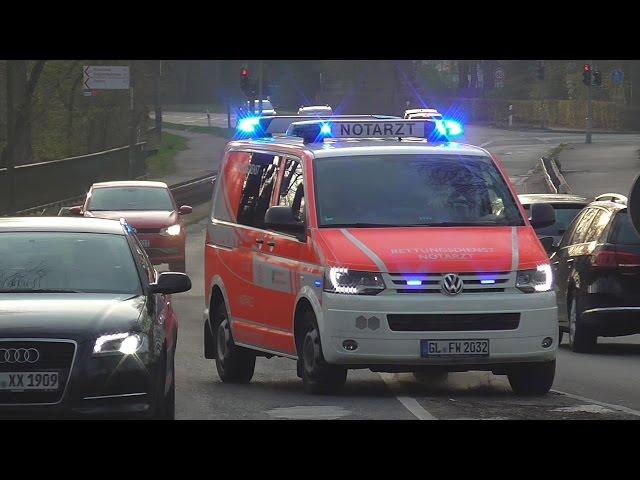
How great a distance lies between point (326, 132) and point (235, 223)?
4.02 feet

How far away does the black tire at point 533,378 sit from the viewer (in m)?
13.0

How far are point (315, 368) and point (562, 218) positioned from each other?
1134 cm

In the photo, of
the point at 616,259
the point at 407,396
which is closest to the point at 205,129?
the point at 616,259

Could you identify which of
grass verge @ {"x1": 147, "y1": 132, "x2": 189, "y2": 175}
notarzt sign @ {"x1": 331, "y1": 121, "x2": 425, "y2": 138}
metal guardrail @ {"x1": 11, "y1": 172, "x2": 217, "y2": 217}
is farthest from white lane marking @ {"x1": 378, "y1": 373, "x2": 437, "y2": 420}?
grass verge @ {"x1": 147, "y1": 132, "x2": 189, "y2": 175}

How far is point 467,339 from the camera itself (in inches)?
491

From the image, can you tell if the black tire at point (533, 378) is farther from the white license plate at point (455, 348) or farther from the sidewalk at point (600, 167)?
the sidewalk at point (600, 167)

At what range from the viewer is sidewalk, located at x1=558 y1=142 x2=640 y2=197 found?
50062 millimetres

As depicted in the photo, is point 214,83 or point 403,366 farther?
point 214,83

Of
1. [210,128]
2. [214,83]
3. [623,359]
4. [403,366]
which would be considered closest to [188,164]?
[210,128]

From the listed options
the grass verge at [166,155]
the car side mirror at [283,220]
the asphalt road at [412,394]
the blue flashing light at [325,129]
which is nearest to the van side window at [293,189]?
the car side mirror at [283,220]

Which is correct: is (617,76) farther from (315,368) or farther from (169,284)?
(169,284)

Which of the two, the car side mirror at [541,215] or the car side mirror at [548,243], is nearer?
the car side mirror at [541,215]

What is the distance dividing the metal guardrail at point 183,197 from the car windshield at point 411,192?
31.9m
